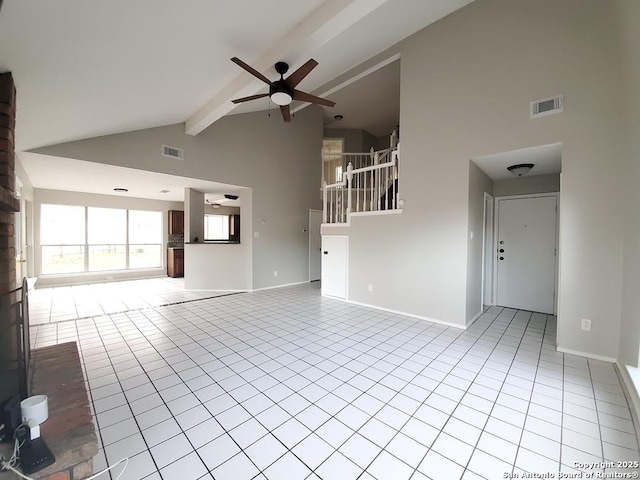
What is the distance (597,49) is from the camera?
263 cm

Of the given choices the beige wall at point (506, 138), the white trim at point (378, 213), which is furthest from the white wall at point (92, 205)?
the beige wall at point (506, 138)

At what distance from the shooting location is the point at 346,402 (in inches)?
78.5

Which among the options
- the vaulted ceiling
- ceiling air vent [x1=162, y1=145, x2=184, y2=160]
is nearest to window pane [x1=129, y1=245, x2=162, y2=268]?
ceiling air vent [x1=162, y1=145, x2=184, y2=160]

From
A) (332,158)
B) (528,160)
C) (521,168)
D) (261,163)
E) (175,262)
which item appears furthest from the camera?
(332,158)

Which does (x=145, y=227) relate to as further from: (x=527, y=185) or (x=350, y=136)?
(x=527, y=185)

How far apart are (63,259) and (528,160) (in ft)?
32.0

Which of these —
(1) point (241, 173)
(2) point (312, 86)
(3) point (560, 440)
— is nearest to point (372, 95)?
(2) point (312, 86)

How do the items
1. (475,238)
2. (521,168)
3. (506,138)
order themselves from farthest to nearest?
1. (475,238)
2. (521,168)
3. (506,138)

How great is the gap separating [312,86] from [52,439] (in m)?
6.28

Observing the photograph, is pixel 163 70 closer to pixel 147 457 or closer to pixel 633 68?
pixel 147 457

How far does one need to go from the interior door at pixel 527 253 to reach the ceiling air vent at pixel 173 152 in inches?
229

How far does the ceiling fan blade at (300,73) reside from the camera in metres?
2.53

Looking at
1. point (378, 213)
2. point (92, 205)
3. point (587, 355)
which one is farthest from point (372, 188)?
point (92, 205)

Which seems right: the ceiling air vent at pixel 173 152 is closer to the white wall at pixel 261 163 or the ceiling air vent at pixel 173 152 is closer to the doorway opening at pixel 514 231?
the white wall at pixel 261 163
